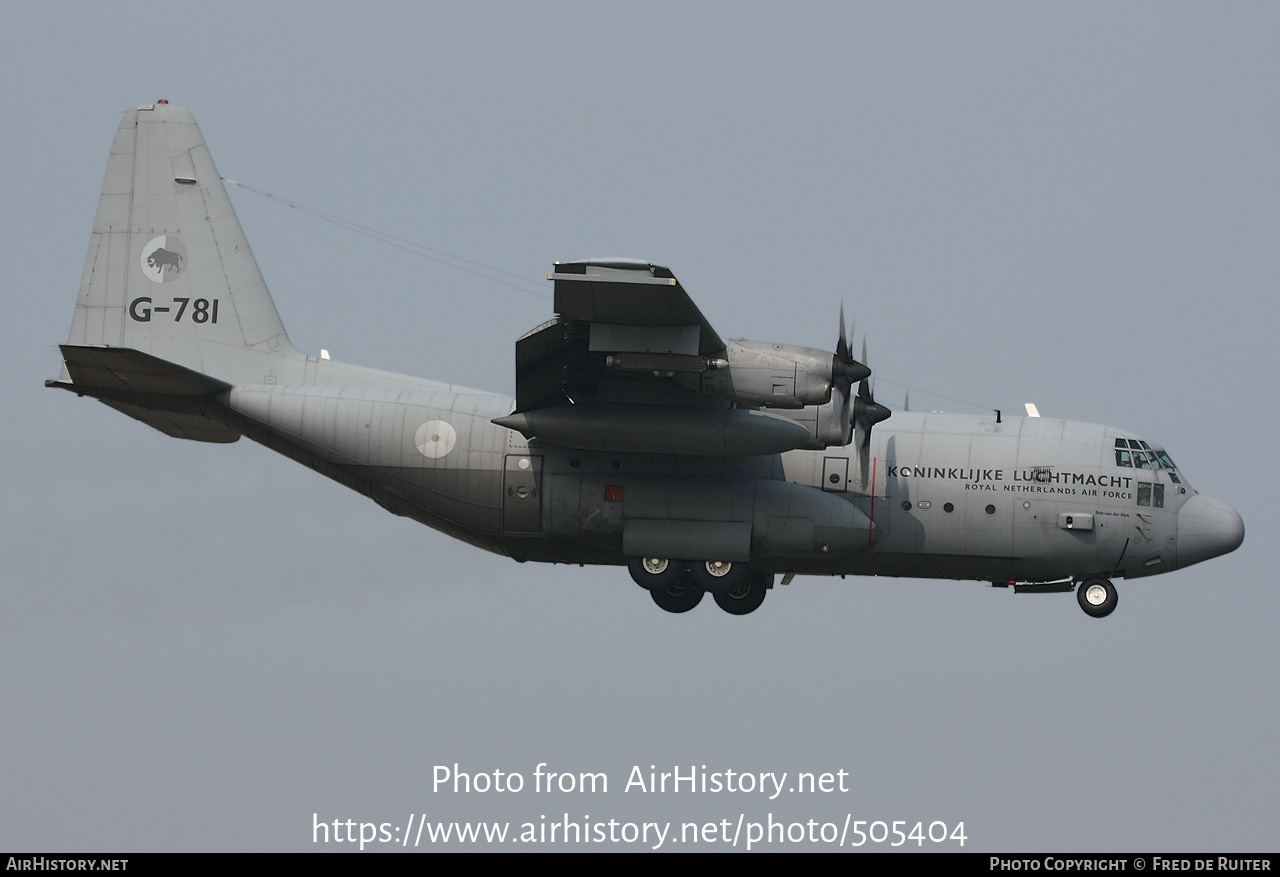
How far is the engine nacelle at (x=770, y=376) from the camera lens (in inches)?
866

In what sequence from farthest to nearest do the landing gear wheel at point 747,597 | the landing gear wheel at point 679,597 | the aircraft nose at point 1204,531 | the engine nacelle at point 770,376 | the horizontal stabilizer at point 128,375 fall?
the landing gear wheel at point 747,597 < the landing gear wheel at point 679,597 < the aircraft nose at point 1204,531 < the horizontal stabilizer at point 128,375 < the engine nacelle at point 770,376

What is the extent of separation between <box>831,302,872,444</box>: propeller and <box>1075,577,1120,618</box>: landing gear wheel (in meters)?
5.06

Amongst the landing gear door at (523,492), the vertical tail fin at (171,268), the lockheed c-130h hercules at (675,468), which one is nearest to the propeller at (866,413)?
the lockheed c-130h hercules at (675,468)

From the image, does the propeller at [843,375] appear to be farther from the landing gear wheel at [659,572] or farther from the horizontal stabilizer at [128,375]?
the horizontal stabilizer at [128,375]

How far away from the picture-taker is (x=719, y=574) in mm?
24516

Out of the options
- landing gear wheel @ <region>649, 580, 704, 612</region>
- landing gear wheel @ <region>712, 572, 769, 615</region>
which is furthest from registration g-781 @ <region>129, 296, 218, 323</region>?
landing gear wheel @ <region>712, 572, 769, 615</region>

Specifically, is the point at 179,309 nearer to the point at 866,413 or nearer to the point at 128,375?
the point at 128,375

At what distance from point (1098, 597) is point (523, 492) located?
922cm

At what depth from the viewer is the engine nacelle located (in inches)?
866

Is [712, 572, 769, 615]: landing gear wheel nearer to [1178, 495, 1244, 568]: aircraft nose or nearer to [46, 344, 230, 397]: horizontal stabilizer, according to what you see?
[1178, 495, 1244, 568]: aircraft nose

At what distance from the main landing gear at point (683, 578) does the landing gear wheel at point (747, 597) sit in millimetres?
562

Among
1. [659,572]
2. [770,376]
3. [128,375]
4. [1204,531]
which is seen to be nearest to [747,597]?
[659,572]

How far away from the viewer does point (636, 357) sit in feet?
71.9

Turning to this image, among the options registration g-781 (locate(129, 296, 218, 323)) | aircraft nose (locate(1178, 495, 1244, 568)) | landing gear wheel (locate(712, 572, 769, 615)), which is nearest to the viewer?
aircraft nose (locate(1178, 495, 1244, 568))
